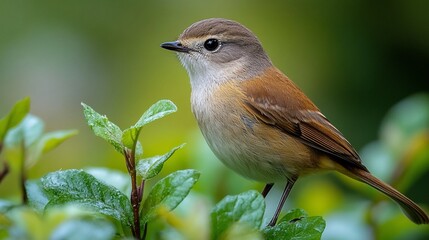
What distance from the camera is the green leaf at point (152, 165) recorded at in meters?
1.59

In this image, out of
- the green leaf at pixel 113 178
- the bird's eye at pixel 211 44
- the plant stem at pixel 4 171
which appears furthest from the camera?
the bird's eye at pixel 211 44

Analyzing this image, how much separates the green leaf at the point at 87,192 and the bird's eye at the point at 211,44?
7.63 ft

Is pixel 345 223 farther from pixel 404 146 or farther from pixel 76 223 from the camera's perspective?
pixel 76 223

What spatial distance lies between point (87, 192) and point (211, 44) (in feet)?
7.78

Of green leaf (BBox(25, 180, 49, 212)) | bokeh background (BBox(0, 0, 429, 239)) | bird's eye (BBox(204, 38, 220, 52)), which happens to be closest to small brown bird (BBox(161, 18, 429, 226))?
bird's eye (BBox(204, 38, 220, 52))

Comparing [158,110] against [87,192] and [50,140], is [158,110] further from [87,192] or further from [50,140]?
[50,140]

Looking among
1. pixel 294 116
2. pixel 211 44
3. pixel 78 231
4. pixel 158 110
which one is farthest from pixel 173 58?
pixel 78 231

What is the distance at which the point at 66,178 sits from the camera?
157cm

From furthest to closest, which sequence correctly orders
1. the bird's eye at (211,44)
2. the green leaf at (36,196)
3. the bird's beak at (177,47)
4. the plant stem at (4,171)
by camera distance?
the bird's eye at (211,44), the bird's beak at (177,47), the plant stem at (4,171), the green leaf at (36,196)

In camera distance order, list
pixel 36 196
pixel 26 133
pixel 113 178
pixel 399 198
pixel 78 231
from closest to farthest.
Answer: pixel 78 231
pixel 36 196
pixel 26 133
pixel 113 178
pixel 399 198

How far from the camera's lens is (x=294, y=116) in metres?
3.54

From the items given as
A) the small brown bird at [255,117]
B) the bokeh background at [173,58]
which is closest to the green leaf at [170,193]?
the small brown bird at [255,117]

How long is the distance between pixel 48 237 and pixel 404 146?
6.91 ft

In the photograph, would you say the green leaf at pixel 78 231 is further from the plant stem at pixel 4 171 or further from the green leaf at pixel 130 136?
the plant stem at pixel 4 171
